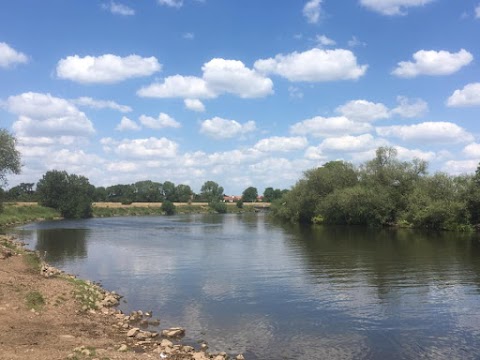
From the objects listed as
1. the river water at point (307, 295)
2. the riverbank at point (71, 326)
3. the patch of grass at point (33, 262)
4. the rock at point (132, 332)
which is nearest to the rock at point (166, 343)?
the riverbank at point (71, 326)

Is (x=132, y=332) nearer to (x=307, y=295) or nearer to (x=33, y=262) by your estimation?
(x=307, y=295)

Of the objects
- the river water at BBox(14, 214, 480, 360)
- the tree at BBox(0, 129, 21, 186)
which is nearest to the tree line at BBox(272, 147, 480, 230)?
the river water at BBox(14, 214, 480, 360)

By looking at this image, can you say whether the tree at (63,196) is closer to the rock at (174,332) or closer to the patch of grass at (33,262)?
the patch of grass at (33,262)

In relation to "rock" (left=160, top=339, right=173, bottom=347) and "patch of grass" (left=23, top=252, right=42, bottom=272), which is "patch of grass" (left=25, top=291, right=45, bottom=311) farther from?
"patch of grass" (left=23, top=252, right=42, bottom=272)

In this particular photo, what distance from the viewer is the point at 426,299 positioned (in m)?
24.9

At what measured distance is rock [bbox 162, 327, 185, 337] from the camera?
18.3 m

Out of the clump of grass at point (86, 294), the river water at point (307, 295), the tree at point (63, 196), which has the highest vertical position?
the tree at point (63, 196)

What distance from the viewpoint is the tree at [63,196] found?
13075cm

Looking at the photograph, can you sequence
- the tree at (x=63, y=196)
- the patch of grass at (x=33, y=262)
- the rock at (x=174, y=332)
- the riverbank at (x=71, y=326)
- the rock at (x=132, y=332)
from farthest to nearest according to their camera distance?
the tree at (x=63, y=196)
the patch of grass at (x=33, y=262)
the rock at (x=174, y=332)
the rock at (x=132, y=332)
the riverbank at (x=71, y=326)

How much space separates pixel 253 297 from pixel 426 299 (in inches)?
384

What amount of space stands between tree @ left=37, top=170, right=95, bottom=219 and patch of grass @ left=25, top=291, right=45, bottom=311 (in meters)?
117

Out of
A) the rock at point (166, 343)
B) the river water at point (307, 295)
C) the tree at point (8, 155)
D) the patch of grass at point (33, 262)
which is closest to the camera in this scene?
the rock at point (166, 343)

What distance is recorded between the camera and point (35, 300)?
65.0 feet

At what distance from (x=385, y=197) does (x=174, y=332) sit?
240ft
